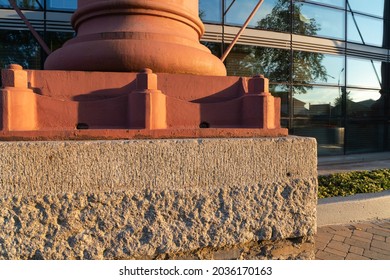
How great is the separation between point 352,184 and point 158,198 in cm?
429

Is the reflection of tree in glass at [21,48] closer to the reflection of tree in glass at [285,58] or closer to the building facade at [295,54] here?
the building facade at [295,54]

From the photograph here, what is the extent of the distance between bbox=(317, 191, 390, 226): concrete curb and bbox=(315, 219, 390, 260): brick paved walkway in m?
0.09

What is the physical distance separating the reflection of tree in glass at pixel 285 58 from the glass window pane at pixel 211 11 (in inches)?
62.8

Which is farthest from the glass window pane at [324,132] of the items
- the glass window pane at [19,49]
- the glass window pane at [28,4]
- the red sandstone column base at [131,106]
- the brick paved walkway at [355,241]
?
the glass window pane at [28,4]

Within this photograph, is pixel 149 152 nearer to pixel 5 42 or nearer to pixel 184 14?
pixel 184 14

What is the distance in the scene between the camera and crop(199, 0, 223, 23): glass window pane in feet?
30.3

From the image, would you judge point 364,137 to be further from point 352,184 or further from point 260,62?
point 352,184

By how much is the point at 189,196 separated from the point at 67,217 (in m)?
0.82

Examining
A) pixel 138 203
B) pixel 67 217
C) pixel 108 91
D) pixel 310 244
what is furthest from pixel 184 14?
pixel 310 244

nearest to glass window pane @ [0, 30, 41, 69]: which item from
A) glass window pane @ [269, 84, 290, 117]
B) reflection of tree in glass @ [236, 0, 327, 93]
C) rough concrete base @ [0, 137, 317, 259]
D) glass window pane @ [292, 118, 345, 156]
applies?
reflection of tree in glass @ [236, 0, 327, 93]

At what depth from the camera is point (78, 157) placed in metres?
1.77

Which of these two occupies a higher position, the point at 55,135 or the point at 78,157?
the point at 55,135

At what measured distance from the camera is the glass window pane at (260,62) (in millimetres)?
9727

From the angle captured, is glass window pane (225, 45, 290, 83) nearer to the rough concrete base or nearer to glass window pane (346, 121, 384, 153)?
glass window pane (346, 121, 384, 153)
